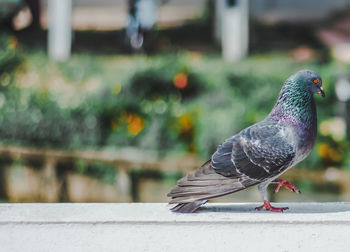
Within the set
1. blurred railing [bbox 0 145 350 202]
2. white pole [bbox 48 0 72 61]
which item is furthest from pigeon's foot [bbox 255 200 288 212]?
white pole [bbox 48 0 72 61]

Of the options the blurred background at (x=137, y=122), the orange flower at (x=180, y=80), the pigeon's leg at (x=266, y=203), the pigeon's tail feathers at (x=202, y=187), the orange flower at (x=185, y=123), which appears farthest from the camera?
the orange flower at (x=180, y=80)

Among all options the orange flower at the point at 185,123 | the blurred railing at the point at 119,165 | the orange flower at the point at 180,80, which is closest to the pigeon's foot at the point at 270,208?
the blurred railing at the point at 119,165

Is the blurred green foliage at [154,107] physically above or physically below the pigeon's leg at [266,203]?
above

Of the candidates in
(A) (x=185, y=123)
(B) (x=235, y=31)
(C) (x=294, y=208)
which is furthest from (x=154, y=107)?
(C) (x=294, y=208)

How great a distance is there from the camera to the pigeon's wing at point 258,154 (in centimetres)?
258

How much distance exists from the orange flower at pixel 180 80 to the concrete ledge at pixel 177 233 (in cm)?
354

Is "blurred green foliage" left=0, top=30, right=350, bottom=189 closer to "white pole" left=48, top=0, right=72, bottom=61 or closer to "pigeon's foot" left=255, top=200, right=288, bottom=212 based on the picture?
"white pole" left=48, top=0, right=72, bottom=61

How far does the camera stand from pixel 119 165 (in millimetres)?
5645

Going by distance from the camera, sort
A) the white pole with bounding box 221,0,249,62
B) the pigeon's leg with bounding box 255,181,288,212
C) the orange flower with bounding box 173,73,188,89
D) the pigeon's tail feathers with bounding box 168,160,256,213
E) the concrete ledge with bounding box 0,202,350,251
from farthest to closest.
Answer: the white pole with bounding box 221,0,249,62
the orange flower with bounding box 173,73,188,89
the pigeon's leg with bounding box 255,181,288,212
the pigeon's tail feathers with bounding box 168,160,256,213
the concrete ledge with bounding box 0,202,350,251

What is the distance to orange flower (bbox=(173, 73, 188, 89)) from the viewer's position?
6.00m

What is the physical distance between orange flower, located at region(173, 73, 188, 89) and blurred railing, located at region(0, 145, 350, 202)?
0.86m

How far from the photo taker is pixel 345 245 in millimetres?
2504

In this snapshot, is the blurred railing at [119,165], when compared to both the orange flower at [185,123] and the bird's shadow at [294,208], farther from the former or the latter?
the bird's shadow at [294,208]

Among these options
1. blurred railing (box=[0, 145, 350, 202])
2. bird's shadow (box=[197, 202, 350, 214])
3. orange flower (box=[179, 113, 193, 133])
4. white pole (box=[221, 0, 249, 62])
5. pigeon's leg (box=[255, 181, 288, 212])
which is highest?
white pole (box=[221, 0, 249, 62])
